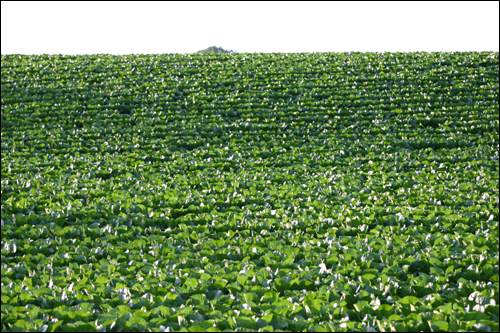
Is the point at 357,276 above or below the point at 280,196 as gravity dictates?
below

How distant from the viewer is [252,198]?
6.18 meters

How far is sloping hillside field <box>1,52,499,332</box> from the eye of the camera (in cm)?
335

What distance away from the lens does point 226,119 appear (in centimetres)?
1097

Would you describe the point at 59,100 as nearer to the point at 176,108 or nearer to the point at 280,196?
the point at 176,108

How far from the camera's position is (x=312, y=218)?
17.6 feet

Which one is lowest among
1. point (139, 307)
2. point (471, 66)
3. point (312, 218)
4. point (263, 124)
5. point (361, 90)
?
point (139, 307)

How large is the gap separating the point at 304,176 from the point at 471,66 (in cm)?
1045

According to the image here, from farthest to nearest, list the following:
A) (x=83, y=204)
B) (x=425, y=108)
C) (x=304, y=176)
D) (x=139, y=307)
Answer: (x=425, y=108), (x=304, y=176), (x=83, y=204), (x=139, y=307)

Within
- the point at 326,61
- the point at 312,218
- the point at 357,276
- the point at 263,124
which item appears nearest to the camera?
the point at 357,276

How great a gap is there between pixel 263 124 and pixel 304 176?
3415 mm

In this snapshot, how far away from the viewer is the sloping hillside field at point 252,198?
3354mm

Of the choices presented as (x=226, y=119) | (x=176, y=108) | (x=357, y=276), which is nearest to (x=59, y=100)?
(x=176, y=108)

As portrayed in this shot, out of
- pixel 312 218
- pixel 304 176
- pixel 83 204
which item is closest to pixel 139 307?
pixel 312 218

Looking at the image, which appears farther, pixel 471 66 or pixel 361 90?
pixel 471 66
